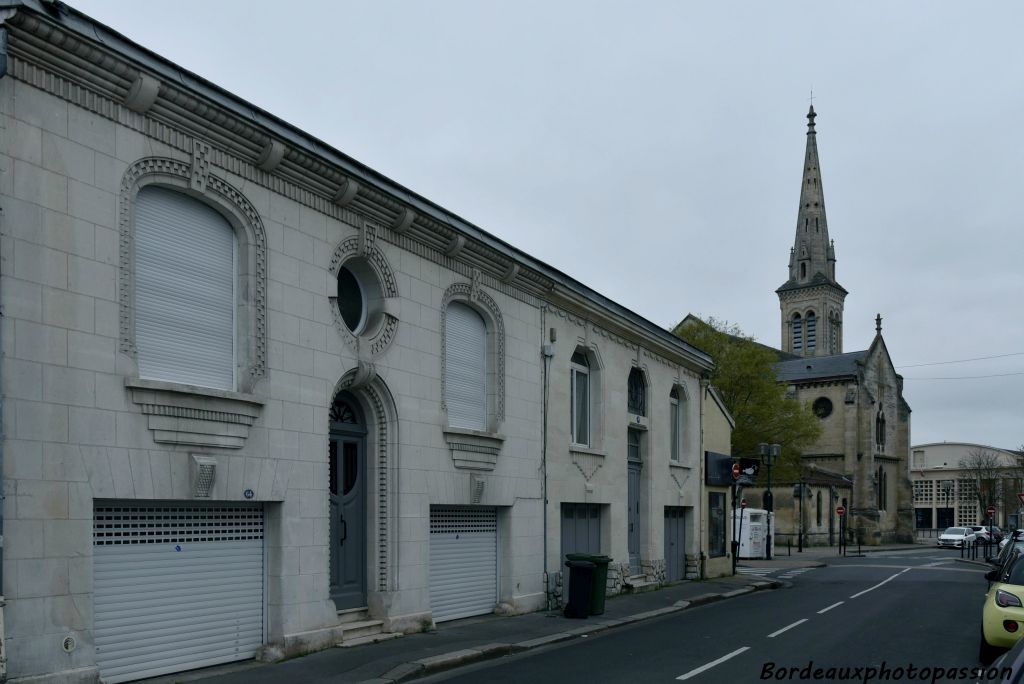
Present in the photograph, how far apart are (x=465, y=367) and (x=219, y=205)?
6.39 m

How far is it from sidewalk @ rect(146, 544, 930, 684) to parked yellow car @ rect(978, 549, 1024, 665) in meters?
5.98

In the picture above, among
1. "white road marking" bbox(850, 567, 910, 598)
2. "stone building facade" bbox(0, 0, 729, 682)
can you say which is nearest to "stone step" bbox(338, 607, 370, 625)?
"stone building facade" bbox(0, 0, 729, 682)

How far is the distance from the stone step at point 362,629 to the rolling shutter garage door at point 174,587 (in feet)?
5.18

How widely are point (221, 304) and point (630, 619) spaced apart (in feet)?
32.2

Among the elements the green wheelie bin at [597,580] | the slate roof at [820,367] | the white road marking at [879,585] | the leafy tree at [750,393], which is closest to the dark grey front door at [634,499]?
the white road marking at [879,585]

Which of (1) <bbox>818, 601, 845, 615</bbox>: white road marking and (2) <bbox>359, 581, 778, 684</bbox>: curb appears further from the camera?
(1) <bbox>818, 601, 845, 615</bbox>: white road marking

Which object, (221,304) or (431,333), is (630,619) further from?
(221,304)

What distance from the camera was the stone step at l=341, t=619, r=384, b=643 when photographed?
13424 mm

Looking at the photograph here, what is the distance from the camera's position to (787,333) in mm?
96688

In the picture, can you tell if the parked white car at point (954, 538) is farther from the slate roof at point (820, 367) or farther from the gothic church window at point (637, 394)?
the gothic church window at point (637, 394)

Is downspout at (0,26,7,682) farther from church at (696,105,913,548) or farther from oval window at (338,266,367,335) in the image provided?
church at (696,105,913,548)

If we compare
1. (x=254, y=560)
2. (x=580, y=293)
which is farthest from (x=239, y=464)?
(x=580, y=293)

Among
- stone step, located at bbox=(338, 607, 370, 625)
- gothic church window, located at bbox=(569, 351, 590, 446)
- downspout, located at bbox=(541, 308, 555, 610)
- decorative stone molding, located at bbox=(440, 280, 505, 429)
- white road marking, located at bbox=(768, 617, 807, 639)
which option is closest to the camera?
stone step, located at bbox=(338, 607, 370, 625)

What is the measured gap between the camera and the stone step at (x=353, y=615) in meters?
13.8
